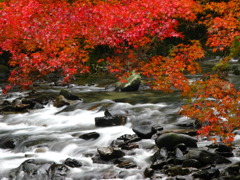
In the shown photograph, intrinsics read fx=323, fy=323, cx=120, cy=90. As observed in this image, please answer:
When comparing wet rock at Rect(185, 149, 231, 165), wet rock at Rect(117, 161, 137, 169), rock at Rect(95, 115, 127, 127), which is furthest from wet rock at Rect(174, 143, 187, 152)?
rock at Rect(95, 115, 127, 127)

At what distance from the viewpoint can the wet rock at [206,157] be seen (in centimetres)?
595

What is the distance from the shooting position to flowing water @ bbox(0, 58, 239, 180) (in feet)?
22.0

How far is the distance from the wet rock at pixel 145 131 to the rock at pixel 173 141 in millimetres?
802

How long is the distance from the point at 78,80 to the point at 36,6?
430cm

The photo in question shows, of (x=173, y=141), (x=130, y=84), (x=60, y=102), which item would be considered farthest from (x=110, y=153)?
(x=130, y=84)

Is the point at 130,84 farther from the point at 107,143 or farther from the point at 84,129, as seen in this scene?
the point at 107,143

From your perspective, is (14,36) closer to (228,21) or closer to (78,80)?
(78,80)

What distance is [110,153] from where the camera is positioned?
6699 millimetres

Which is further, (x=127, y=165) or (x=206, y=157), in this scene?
(x=127, y=165)

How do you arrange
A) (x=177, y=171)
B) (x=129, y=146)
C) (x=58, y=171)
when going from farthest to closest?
(x=129, y=146) < (x=58, y=171) < (x=177, y=171)

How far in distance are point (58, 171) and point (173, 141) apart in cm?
239

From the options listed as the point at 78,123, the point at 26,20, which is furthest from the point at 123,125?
the point at 26,20

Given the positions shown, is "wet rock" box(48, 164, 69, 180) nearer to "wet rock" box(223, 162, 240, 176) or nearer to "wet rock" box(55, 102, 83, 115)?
"wet rock" box(223, 162, 240, 176)

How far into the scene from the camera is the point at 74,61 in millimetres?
13984
